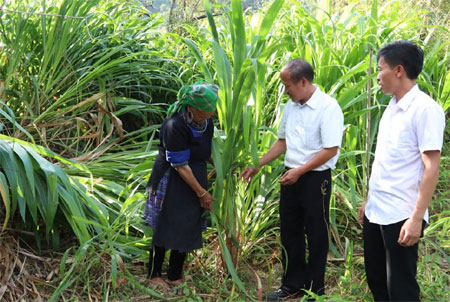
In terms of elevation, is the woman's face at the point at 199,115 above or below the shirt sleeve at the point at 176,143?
above

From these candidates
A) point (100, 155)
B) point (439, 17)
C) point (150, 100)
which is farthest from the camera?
point (439, 17)

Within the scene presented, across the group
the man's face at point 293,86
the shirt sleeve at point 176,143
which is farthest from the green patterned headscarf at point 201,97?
the man's face at point 293,86

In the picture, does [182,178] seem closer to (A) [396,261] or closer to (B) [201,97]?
(B) [201,97]

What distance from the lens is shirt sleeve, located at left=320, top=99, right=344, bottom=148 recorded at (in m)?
2.45

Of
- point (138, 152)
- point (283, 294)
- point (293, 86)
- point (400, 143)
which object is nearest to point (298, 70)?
point (293, 86)

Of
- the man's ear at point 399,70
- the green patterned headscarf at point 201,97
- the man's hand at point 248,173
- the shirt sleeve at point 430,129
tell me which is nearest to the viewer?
the shirt sleeve at point 430,129

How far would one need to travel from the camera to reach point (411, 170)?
1955 mm

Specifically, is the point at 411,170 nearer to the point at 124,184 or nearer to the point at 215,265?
the point at 215,265

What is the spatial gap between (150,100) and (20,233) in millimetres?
1435

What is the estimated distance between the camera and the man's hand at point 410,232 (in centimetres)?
188

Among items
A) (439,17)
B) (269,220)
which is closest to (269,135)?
(269,220)

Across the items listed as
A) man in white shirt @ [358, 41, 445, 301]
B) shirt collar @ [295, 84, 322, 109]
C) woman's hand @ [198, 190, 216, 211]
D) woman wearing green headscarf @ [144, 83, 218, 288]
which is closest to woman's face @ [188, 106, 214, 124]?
woman wearing green headscarf @ [144, 83, 218, 288]

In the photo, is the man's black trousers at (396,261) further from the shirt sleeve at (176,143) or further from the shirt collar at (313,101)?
the shirt sleeve at (176,143)

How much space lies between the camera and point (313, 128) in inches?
98.1
